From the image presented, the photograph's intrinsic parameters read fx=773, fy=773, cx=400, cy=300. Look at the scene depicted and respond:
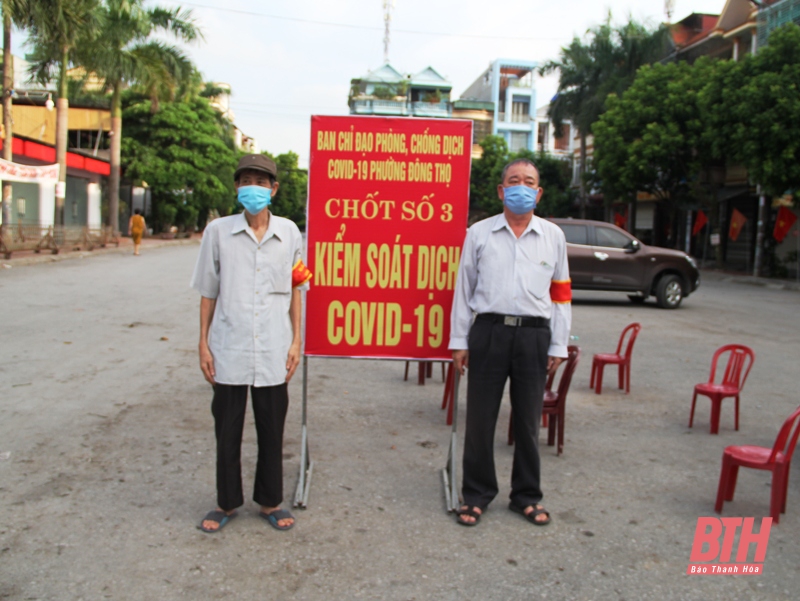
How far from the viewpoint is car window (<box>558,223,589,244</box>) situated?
1627 cm

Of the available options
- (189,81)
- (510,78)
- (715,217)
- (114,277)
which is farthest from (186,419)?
(510,78)

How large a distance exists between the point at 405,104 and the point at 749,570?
7625 cm

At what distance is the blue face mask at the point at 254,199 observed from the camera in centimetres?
369

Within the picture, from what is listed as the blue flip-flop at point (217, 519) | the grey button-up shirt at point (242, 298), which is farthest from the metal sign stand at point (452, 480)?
the blue flip-flop at point (217, 519)

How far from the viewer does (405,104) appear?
76938 millimetres

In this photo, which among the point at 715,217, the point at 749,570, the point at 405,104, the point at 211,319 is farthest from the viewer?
the point at 405,104

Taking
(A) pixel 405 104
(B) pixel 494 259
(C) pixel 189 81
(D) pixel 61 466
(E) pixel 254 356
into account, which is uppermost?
(A) pixel 405 104

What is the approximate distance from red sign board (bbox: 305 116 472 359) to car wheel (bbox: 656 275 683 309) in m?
12.5

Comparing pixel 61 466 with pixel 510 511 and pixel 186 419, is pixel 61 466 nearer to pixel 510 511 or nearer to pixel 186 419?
pixel 186 419

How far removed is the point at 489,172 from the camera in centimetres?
5625

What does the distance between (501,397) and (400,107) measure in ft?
245

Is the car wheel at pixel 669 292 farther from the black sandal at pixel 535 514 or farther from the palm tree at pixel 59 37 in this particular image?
the palm tree at pixel 59 37

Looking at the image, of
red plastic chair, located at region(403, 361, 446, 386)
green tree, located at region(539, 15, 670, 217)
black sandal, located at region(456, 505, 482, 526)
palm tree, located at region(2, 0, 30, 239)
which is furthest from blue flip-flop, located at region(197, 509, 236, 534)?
green tree, located at region(539, 15, 670, 217)

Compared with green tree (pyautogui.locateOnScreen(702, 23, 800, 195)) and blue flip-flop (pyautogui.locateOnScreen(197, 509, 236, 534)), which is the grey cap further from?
green tree (pyautogui.locateOnScreen(702, 23, 800, 195))
